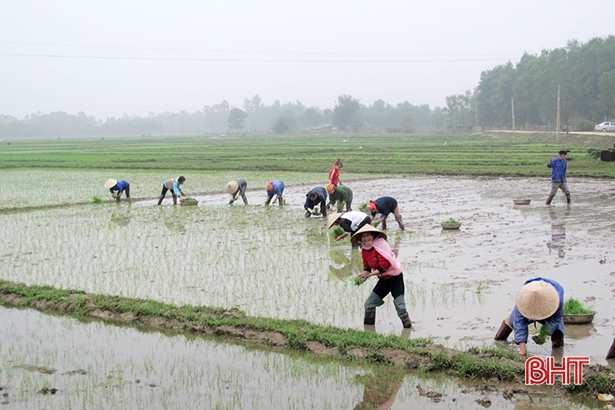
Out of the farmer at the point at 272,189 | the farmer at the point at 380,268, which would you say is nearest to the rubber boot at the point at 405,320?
the farmer at the point at 380,268

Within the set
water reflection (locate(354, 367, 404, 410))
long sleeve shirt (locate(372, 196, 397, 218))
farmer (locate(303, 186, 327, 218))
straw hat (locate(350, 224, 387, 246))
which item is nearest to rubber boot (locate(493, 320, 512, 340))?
water reflection (locate(354, 367, 404, 410))

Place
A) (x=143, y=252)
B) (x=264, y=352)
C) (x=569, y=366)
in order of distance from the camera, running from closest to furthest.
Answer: (x=569, y=366) < (x=264, y=352) < (x=143, y=252)

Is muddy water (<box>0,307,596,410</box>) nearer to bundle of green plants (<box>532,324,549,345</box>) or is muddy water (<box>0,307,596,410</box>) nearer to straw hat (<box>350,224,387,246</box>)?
bundle of green plants (<box>532,324,549,345</box>)

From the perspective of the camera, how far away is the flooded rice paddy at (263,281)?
5824 mm

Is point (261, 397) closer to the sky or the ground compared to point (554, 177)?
closer to the ground

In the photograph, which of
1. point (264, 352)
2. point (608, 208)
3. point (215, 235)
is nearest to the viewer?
point (264, 352)

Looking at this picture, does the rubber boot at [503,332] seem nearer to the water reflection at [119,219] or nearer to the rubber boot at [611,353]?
the rubber boot at [611,353]

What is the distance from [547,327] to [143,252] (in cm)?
734

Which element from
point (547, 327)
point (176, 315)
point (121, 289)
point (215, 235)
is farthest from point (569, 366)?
point (215, 235)

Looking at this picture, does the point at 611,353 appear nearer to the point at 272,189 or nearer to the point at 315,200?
the point at 315,200

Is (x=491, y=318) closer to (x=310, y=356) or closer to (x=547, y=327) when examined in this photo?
(x=547, y=327)

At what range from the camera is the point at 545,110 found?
74.7 metres
